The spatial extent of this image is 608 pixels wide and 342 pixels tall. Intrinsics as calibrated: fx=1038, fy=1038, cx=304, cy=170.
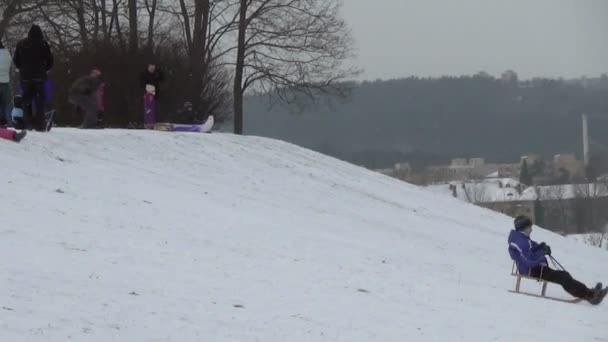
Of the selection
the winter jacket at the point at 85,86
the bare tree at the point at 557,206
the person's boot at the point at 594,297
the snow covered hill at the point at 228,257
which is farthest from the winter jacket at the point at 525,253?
the bare tree at the point at 557,206

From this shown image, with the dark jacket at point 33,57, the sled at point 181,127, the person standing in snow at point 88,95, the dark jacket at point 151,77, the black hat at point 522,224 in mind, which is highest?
the dark jacket at point 33,57

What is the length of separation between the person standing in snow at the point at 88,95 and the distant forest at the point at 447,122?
42135 millimetres

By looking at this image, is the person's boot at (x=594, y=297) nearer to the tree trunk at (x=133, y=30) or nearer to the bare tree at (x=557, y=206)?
the tree trunk at (x=133, y=30)

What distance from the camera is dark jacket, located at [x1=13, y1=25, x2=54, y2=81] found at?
57.5 ft

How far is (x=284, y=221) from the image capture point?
52.4 ft

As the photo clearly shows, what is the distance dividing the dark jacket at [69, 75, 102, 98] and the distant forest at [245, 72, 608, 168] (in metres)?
42.4

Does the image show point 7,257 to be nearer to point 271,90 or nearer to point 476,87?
point 271,90

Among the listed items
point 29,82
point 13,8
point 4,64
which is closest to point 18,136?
point 29,82

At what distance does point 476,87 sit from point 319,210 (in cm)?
6355

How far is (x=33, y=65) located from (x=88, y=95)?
4.10 meters

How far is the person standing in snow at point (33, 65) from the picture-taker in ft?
57.5

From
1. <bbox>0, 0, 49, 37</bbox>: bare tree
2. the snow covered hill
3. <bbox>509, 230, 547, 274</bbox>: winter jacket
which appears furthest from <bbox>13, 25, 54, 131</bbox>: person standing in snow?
<bbox>0, 0, 49, 37</bbox>: bare tree

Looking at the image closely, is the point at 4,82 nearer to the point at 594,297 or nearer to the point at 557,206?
the point at 594,297

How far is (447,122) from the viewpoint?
271ft
